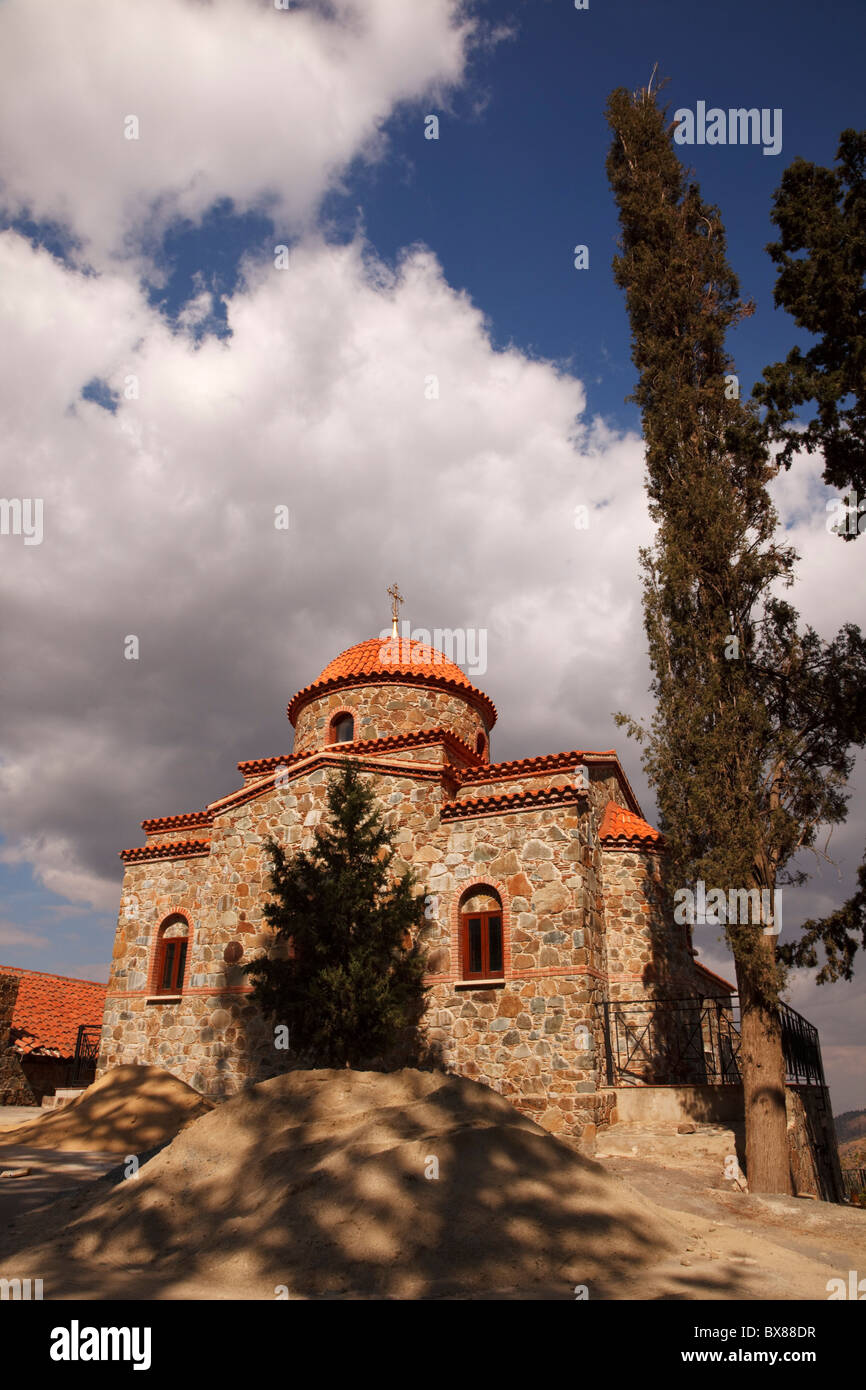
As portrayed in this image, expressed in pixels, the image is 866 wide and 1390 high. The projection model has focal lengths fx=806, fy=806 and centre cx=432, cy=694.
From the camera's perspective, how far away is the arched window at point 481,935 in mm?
14502

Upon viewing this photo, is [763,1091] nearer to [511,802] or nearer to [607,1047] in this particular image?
[607,1047]

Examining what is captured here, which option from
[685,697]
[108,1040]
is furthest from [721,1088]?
[108,1040]

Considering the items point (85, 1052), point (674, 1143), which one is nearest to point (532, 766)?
point (674, 1143)

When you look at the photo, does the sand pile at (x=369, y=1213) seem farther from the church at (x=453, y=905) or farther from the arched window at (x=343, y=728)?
the arched window at (x=343, y=728)

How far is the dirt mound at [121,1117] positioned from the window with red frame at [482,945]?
16.7ft

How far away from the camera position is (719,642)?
12727 millimetres

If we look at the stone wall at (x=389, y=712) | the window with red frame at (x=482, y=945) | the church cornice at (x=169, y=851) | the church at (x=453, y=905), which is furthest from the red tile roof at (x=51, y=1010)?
the window with red frame at (x=482, y=945)

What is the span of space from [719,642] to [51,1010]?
76.0ft

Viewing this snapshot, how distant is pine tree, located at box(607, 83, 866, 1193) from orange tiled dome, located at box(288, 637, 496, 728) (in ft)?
26.2

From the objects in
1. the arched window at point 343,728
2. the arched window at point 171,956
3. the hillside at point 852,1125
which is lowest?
the hillside at point 852,1125

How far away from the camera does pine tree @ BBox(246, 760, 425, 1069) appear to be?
12.9 metres

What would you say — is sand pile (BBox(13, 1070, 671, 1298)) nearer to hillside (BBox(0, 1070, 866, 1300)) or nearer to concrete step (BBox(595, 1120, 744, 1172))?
hillside (BBox(0, 1070, 866, 1300))

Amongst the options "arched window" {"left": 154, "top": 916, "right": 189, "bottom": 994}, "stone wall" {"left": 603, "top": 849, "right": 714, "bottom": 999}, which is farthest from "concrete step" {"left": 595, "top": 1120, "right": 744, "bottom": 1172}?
"arched window" {"left": 154, "top": 916, "right": 189, "bottom": 994}

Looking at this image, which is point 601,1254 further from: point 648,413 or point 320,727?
point 320,727
